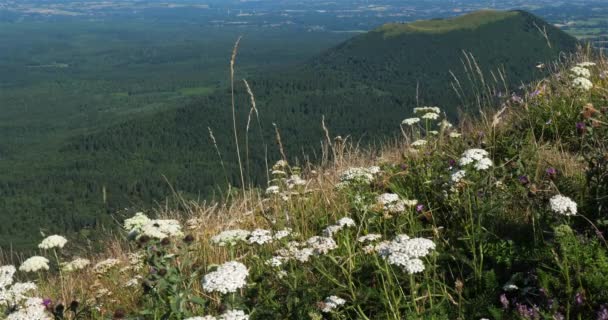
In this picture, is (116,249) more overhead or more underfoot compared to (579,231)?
more underfoot

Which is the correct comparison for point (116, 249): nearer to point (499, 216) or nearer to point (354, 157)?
point (354, 157)

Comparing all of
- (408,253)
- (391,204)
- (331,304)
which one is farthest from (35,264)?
(408,253)

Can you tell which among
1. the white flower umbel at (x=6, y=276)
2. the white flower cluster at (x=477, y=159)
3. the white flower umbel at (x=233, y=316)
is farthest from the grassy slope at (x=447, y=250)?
the white flower umbel at (x=6, y=276)

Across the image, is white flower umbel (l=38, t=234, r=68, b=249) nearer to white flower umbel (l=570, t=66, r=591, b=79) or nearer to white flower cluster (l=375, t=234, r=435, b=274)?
white flower cluster (l=375, t=234, r=435, b=274)

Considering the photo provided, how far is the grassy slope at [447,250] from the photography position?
3805 millimetres

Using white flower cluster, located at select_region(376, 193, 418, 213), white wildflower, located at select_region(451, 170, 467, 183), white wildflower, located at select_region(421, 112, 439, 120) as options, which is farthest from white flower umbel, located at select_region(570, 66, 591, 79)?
white flower cluster, located at select_region(376, 193, 418, 213)

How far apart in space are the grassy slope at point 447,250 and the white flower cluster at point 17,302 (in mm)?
625

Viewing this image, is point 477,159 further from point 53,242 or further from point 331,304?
point 53,242

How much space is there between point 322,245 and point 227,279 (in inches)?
41.9

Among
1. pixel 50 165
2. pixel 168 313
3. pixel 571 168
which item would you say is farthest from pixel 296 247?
pixel 50 165

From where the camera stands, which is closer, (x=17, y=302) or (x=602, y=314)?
(x=602, y=314)

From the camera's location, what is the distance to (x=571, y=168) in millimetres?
5594

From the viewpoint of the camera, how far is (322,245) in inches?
165

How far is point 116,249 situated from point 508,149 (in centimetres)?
539
